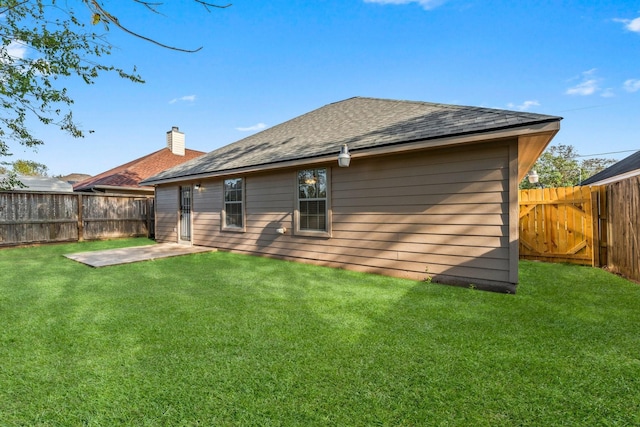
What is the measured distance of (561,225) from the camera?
21.1 ft

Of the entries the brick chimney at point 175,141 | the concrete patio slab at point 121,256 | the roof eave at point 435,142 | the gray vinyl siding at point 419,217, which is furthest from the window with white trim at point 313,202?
the brick chimney at point 175,141

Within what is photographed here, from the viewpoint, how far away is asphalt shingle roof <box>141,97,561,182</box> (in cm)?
455

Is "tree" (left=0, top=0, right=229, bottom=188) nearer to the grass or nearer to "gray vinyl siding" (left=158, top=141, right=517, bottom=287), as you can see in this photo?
the grass

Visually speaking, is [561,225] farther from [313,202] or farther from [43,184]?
[43,184]

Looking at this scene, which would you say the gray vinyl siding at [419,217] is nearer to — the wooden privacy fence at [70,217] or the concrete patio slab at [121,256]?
the concrete patio slab at [121,256]

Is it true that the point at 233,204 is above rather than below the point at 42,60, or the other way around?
below

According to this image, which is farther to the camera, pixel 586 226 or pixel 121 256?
pixel 121 256

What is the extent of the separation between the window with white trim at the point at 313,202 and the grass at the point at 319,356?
2169mm

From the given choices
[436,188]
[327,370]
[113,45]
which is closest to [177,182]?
[113,45]

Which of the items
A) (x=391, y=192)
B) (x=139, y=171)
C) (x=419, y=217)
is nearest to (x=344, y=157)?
(x=391, y=192)

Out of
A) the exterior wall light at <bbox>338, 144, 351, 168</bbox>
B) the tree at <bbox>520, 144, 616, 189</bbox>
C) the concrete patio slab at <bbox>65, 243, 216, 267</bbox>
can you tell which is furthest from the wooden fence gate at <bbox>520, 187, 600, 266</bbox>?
the tree at <bbox>520, 144, 616, 189</bbox>

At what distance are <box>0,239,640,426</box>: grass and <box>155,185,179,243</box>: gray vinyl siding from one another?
19.7 feet

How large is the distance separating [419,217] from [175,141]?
17597 millimetres

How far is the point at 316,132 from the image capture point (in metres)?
7.88
